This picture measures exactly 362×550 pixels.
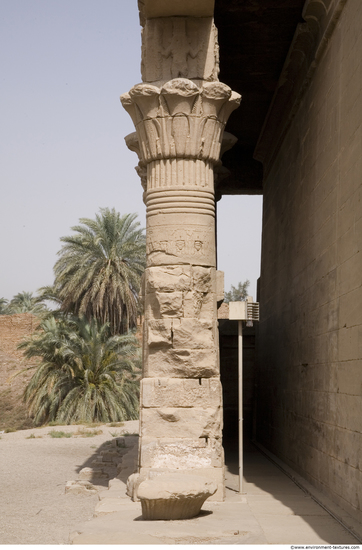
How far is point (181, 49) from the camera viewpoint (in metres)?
8.03

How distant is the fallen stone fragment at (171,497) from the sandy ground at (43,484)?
4.27ft

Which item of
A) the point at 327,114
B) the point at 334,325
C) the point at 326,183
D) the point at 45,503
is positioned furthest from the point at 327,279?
the point at 45,503

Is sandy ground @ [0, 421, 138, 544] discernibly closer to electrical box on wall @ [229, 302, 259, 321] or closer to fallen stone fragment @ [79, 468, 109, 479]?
fallen stone fragment @ [79, 468, 109, 479]

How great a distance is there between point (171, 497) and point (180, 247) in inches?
114

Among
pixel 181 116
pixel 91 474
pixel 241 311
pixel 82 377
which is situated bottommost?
pixel 91 474

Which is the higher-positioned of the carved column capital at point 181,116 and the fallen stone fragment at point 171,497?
the carved column capital at point 181,116

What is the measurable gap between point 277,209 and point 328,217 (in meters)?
4.86

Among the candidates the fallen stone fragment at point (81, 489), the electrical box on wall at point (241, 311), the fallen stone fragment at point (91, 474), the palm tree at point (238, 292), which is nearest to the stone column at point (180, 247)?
the electrical box on wall at point (241, 311)

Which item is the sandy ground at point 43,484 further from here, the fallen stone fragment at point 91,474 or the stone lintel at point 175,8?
the stone lintel at point 175,8

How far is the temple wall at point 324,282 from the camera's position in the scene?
6508 mm

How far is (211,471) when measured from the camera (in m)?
7.23

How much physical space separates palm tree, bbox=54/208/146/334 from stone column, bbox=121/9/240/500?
14995 mm

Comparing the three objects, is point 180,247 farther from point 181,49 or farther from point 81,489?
point 81,489

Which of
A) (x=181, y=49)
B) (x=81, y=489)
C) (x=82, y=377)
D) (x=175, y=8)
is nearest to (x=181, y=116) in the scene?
(x=181, y=49)
